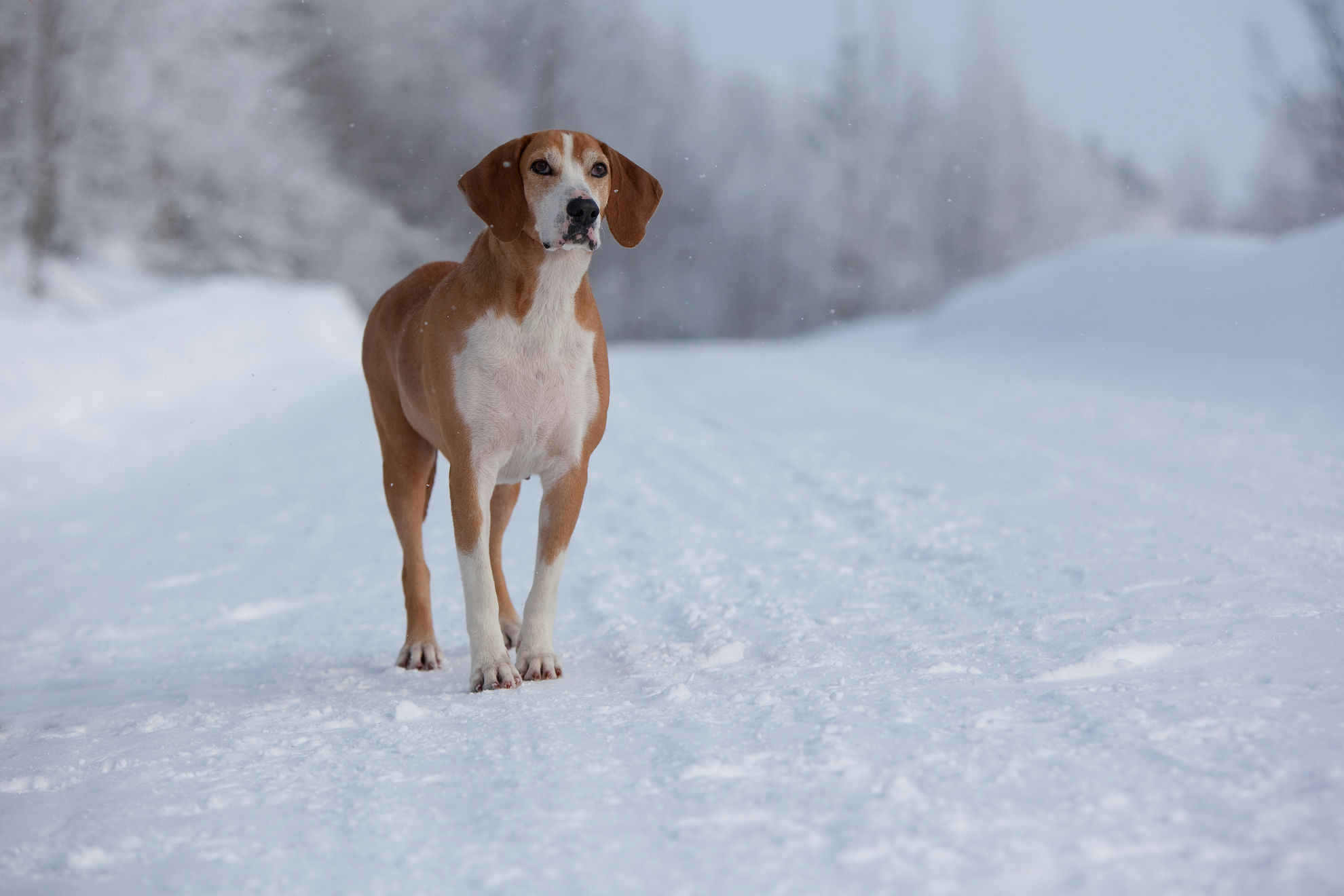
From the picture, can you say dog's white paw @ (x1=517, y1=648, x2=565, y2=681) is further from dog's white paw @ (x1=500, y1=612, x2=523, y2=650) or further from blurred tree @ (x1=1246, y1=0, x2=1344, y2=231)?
blurred tree @ (x1=1246, y1=0, x2=1344, y2=231)

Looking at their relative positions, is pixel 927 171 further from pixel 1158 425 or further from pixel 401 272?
pixel 1158 425

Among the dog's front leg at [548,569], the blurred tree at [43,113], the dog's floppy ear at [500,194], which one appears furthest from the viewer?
the blurred tree at [43,113]

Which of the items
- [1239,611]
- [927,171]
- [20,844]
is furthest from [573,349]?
[927,171]

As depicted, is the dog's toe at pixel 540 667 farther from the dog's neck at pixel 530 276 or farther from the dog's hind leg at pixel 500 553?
the dog's neck at pixel 530 276

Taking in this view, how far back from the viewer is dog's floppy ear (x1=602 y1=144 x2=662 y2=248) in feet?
10.4

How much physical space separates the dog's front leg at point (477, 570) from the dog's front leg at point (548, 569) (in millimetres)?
100

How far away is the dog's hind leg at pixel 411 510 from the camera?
141 inches

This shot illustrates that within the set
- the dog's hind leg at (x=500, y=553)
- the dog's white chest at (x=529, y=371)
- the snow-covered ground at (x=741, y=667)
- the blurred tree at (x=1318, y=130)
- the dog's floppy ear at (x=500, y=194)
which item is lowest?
the snow-covered ground at (x=741, y=667)

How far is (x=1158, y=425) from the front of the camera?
7.64m

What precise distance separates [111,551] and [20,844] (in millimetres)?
4745

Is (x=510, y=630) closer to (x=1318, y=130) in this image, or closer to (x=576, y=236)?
(x=576, y=236)

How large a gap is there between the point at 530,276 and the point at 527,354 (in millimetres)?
218

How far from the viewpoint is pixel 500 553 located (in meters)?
3.75

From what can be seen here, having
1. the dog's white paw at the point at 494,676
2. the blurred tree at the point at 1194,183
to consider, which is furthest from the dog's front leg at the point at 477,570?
the blurred tree at the point at 1194,183
